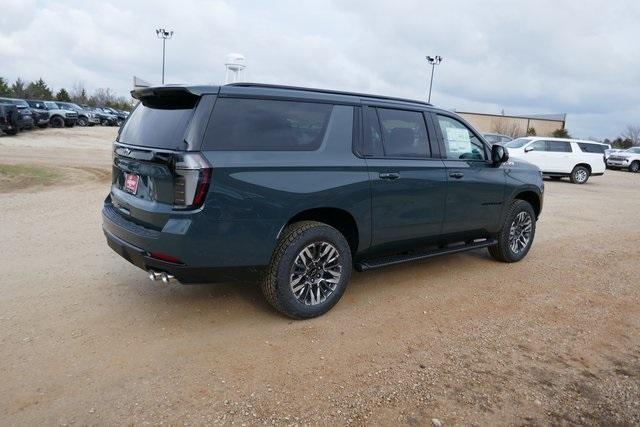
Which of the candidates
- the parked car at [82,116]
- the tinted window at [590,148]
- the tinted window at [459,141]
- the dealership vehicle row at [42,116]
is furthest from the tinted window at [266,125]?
the parked car at [82,116]

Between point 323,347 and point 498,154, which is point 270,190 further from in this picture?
point 498,154

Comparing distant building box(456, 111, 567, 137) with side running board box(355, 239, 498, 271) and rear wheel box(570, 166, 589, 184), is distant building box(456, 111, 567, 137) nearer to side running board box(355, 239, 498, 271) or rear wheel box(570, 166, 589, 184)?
rear wheel box(570, 166, 589, 184)

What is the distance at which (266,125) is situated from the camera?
3.82m

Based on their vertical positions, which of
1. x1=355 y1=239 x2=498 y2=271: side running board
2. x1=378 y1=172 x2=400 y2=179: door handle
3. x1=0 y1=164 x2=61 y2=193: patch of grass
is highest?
x1=378 y1=172 x2=400 y2=179: door handle

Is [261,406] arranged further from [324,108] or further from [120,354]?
[324,108]

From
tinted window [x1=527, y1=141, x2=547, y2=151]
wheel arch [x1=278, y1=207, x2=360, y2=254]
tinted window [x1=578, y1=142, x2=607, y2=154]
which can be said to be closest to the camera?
wheel arch [x1=278, y1=207, x2=360, y2=254]

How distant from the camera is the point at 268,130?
12.5 feet

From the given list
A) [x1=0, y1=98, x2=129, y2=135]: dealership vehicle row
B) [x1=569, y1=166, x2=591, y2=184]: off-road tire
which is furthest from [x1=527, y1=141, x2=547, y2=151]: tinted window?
[x1=0, y1=98, x2=129, y2=135]: dealership vehicle row

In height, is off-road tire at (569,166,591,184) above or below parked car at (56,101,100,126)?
below

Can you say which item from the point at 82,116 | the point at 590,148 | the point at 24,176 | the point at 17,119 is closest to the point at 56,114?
the point at 82,116

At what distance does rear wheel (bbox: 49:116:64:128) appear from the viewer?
3101cm

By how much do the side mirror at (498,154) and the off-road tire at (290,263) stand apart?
8.00ft

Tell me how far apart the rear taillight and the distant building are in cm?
7499

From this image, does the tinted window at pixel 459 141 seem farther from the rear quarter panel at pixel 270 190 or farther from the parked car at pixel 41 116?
the parked car at pixel 41 116
